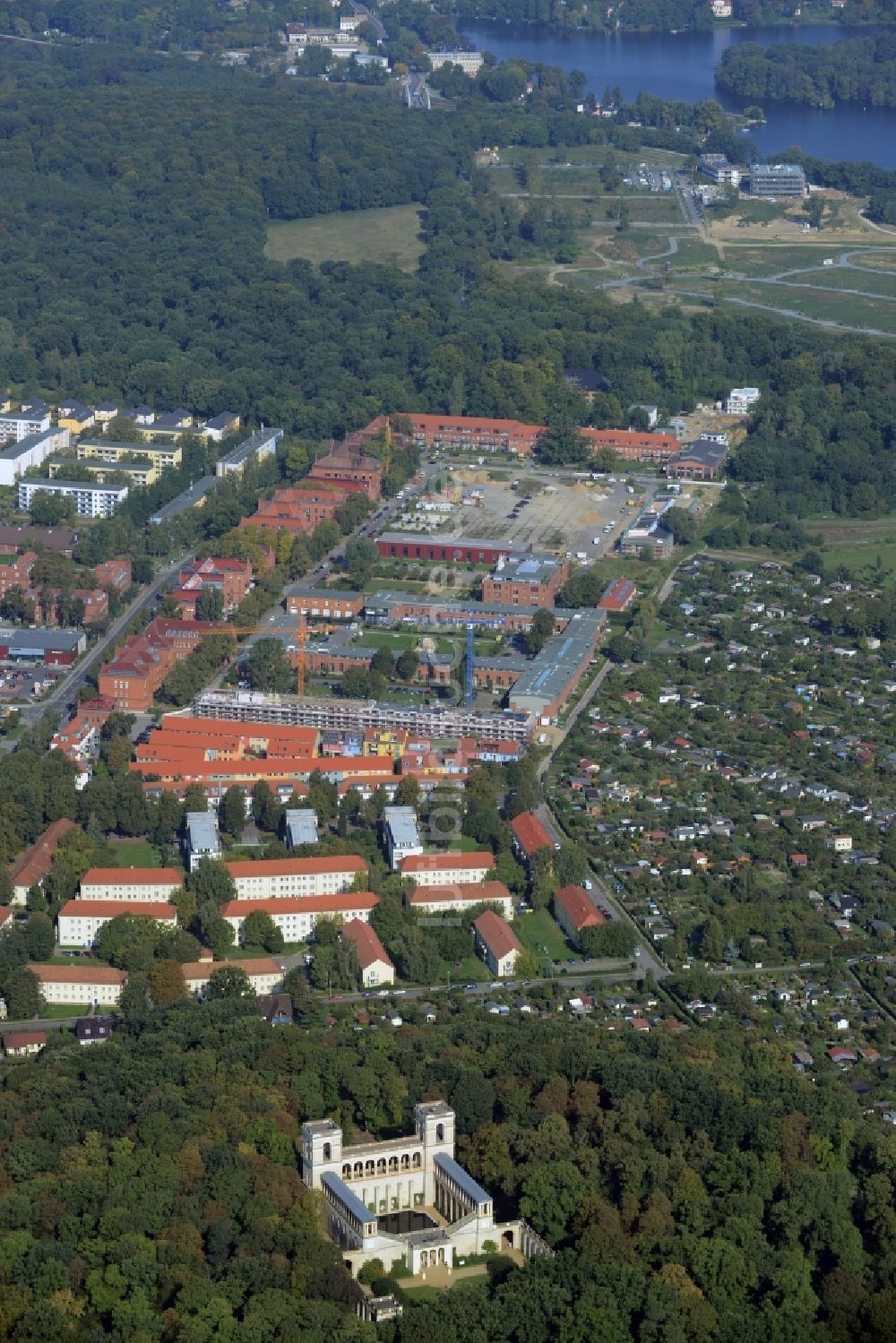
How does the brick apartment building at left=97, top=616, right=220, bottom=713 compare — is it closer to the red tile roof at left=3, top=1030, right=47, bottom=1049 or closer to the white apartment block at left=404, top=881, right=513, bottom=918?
the white apartment block at left=404, top=881, right=513, bottom=918

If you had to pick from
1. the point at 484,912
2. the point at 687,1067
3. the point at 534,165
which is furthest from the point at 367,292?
the point at 687,1067

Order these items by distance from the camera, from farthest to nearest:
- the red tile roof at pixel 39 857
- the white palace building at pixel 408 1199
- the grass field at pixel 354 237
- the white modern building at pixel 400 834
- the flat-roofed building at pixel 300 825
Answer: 1. the grass field at pixel 354 237
2. the flat-roofed building at pixel 300 825
3. the white modern building at pixel 400 834
4. the red tile roof at pixel 39 857
5. the white palace building at pixel 408 1199

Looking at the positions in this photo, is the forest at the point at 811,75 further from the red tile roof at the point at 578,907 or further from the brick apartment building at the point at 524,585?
the red tile roof at the point at 578,907

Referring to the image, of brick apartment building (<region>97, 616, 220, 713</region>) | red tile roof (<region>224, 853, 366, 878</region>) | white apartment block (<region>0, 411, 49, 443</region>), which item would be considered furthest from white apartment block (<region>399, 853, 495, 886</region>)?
white apartment block (<region>0, 411, 49, 443</region>)

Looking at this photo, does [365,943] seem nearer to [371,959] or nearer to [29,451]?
[371,959]

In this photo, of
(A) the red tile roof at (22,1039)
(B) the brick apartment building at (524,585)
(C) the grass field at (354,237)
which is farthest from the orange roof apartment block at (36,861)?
(C) the grass field at (354,237)

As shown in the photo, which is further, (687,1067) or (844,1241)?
(687,1067)

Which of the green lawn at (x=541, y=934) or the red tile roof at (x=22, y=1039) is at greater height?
the red tile roof at (x=22, y=1039)

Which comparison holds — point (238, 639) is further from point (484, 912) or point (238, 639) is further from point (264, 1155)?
point (264, 1155)
